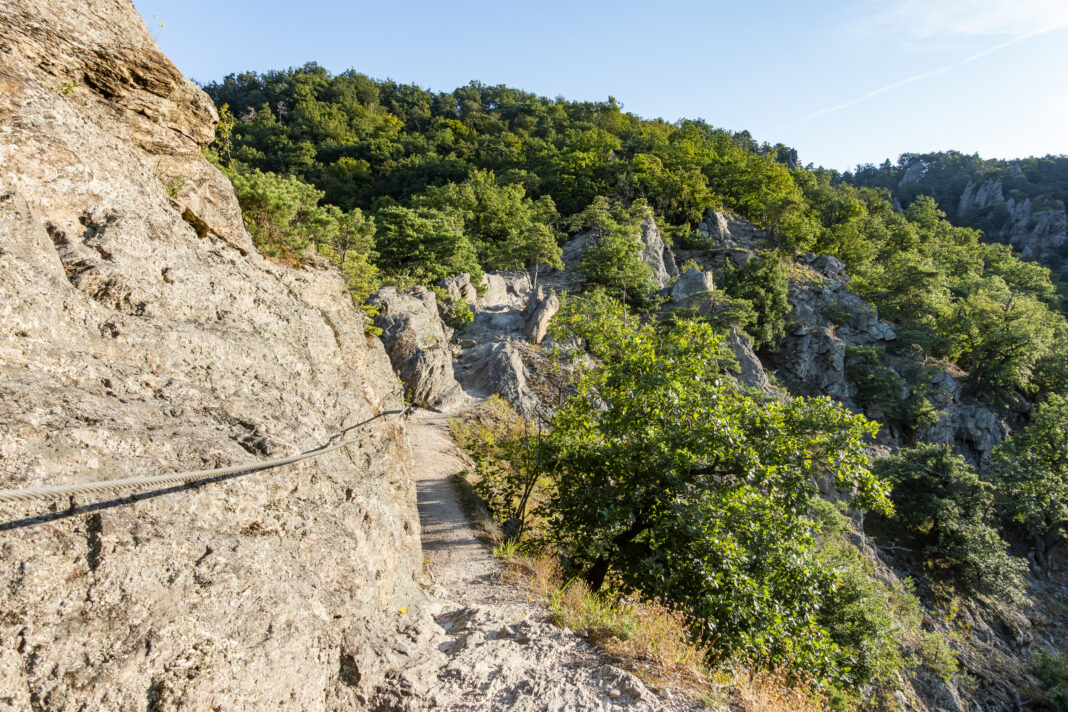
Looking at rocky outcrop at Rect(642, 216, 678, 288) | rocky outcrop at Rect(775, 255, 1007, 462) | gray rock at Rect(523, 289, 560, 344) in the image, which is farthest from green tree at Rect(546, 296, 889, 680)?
rocky outcrop at Rect(642, 216, 678, 288)

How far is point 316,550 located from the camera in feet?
14.1

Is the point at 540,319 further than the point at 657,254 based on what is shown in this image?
No

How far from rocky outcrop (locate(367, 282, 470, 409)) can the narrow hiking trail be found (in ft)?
35.9

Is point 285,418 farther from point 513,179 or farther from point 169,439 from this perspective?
point 513,179

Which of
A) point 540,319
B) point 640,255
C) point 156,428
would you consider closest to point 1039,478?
point 640,255

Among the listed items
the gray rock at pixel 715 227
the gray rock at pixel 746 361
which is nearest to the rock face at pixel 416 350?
the gray rock at pixel 746 361

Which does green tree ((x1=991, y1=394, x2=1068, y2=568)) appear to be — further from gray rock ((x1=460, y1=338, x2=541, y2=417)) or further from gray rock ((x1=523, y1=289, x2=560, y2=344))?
gray rock ((x1=460, y1=338, x2=541, y2=417))

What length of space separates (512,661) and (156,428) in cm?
387

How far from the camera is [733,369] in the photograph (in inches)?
1109

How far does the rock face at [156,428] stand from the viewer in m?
2.64

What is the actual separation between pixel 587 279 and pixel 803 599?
3021cm

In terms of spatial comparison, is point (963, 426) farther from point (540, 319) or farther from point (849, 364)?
point (540, 319)

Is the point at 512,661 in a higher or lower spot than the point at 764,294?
lower

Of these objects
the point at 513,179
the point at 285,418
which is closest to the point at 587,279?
the point at 513,179
